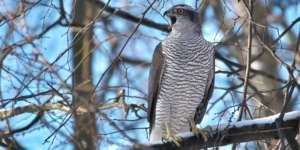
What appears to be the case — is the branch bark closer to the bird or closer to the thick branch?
the thick branch

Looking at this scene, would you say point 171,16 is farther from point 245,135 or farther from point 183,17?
point 245,135

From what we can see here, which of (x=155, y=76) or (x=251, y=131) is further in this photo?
(x=155, y=76)

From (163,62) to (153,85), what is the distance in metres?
0.40

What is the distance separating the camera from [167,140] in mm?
3809

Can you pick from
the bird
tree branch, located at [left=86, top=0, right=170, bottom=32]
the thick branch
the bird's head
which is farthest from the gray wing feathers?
tree branch, located at [left=86, top=0, right=170, bottom=32]

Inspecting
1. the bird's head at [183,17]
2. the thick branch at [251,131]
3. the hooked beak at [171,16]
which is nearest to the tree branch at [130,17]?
the hooked beak at [171,16]

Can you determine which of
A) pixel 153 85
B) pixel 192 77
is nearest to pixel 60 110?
pixel 153 85

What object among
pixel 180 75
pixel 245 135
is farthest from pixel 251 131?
pixel 180 75

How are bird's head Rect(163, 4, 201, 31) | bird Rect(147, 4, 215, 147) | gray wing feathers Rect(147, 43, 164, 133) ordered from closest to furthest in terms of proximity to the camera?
bird Rect(147, 4, 215, 147), gray wing feathers Rect(147, 43, 164, 133), bird's head Rect(163, 4, 201, 31)

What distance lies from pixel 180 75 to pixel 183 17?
966 millimetres

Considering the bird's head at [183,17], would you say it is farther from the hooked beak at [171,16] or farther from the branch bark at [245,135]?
the branch bark at [245,135]

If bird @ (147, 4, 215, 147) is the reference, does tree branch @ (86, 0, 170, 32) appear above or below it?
above

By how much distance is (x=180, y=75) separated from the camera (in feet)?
13.9

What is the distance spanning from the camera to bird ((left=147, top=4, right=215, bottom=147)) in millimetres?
4262
